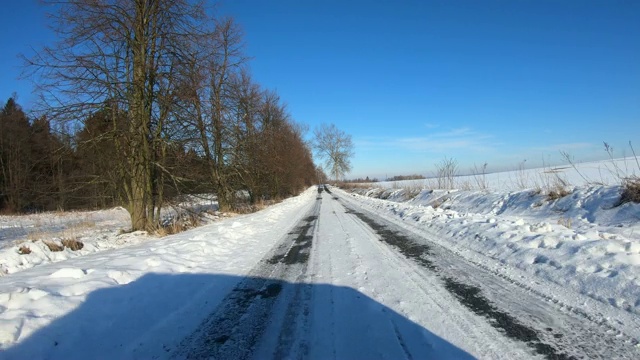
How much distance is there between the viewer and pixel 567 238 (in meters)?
5.87

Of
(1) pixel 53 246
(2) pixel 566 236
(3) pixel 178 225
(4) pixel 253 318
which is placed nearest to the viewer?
(4) pixel 253 318

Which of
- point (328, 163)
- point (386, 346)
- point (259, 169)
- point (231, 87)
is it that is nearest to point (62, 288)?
point (386, 346)

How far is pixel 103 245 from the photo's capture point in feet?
30.0

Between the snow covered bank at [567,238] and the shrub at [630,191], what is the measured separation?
0.68 feet

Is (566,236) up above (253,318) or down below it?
above

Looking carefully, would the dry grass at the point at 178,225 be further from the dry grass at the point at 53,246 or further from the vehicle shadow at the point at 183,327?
the vehicle shadow at the point at 183,327

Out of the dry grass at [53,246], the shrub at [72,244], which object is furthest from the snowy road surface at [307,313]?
the shrub at [72,244]

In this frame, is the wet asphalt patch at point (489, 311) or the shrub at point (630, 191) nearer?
the wet asphalt patch at point (489, 311)

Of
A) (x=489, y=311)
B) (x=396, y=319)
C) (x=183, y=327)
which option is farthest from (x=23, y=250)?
(x=489, y=311)

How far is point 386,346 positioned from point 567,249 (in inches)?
157

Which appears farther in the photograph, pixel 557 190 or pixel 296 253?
pixel 557 190

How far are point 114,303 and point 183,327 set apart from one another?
1.15 metres

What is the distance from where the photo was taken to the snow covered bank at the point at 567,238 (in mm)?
4125

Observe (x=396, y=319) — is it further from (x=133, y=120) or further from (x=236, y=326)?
(x=133, y=120)
